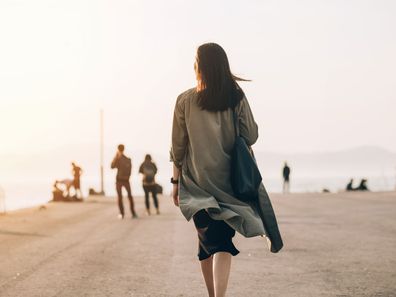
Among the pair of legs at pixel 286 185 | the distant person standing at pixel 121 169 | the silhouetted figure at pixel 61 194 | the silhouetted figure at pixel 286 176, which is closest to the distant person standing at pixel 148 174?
the distant person standing at pixel 121 169

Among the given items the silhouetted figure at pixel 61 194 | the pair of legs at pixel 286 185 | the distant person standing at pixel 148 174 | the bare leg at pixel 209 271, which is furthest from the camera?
the pair of legs at pixel 286 185

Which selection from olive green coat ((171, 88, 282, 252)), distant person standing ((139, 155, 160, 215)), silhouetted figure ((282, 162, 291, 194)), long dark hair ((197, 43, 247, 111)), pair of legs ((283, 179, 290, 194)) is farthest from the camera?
pair of legs ((283, 179, 290, 194))

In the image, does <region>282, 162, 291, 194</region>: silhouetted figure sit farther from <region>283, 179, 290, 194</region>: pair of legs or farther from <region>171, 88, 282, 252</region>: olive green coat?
<region>171, 88, 282, 252</region>: olive green coat

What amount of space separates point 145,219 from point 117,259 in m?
8.70

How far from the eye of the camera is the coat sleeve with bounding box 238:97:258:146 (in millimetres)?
5215

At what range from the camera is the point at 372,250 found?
34.1 feet

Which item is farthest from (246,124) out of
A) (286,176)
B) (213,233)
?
(286,176)

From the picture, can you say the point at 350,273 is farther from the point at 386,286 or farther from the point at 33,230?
the point at 33,230

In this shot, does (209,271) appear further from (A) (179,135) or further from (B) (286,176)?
(B) (286,176)

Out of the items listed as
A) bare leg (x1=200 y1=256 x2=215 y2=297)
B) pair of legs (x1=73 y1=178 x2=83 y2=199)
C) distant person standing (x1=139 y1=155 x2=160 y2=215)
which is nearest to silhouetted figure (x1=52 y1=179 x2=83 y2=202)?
pair of legs (x1=73 y1=178 x2=83 y2=199)

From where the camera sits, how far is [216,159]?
516 cm

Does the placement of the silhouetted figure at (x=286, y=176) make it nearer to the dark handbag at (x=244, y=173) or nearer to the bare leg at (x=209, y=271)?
the bare leg at (x=209, y=271)

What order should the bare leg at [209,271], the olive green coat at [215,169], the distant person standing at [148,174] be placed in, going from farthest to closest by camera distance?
the distant person standing at [148,174] < the bare leg at [209,271] < the olive green coat at [215,169]

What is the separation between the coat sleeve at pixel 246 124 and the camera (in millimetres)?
5215
